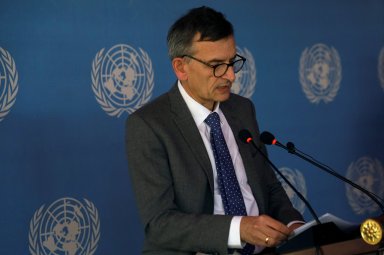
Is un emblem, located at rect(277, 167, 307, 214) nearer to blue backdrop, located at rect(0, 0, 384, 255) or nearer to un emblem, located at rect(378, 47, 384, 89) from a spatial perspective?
blue backdrop, located at rect(0, 0, 384, 255)

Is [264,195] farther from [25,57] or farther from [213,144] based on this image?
[25,57]

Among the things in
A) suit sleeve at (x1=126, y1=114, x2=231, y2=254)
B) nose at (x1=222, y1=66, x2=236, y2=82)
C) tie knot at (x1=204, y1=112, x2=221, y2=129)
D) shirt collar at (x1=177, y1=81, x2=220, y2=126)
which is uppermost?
nose at (x1=222, y1=66, x2=236, y2=82)

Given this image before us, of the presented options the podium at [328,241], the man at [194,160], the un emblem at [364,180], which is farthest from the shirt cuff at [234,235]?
the un emblem at [364,180]

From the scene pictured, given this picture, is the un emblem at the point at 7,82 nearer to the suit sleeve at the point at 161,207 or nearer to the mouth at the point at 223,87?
the suit sleeve at the point at 161,207

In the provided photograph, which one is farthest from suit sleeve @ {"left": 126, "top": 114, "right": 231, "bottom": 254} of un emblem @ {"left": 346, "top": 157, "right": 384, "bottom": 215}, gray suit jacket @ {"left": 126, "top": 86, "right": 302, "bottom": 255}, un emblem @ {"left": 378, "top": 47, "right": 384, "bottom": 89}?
un emblem @ {"left": 378, "top": 47, "right": 384, "bottom": 89}

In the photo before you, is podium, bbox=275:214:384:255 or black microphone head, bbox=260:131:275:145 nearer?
podium, bbox=275:214:384:255

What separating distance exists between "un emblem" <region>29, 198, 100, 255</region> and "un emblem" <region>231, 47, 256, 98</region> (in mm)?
964

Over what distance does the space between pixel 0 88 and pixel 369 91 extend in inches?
86.1

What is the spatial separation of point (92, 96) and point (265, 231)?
3.57 feet

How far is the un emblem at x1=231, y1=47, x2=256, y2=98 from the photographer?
2979 millimetres

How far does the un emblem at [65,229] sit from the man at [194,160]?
546mm

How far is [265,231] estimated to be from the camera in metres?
1.68

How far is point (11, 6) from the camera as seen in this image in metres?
2.29

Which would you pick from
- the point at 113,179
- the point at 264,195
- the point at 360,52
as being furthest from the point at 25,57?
the point at 360,52
